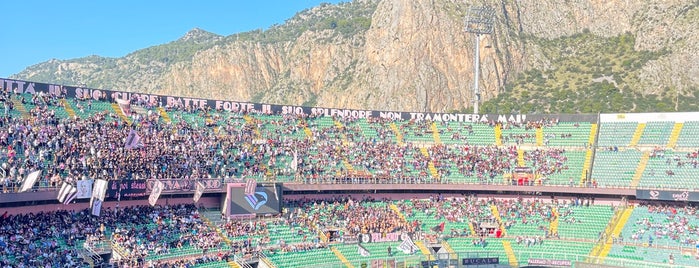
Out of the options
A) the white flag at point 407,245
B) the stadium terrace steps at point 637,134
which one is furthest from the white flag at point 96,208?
the stadium terrace steps at point 637,134

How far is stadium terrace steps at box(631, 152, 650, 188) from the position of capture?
208 ft

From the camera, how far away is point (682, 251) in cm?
5541

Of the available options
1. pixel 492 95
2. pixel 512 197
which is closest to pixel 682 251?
pixel 512 197

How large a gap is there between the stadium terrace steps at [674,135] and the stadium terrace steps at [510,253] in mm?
18978

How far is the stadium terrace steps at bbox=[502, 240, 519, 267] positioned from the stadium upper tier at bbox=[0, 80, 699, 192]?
732cm

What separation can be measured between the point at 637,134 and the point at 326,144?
97.5 feet

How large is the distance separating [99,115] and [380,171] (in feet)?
79.6

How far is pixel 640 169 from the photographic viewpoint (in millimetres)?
64812

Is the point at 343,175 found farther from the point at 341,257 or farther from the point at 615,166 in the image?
the point at 615,166

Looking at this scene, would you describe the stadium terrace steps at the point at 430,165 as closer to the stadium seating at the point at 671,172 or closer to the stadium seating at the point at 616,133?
the stadium seating at the point at 616,133

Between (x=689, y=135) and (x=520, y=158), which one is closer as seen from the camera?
(x=689, y=135)

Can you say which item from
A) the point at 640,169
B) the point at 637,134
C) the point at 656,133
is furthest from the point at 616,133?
the point at 640,169

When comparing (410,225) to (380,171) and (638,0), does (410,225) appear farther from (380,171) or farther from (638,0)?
(638,0)

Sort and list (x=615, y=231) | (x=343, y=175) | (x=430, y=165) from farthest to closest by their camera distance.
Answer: (x=430, y=165) < (x=343, y=175) < (x=615, y=231)
